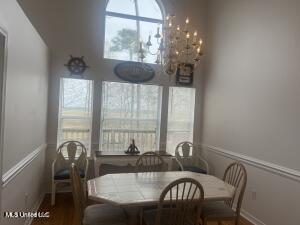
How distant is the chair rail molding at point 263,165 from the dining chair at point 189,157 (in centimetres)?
45

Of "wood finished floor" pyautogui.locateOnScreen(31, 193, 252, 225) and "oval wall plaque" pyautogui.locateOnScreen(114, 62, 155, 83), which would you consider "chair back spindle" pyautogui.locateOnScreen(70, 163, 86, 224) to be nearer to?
"wood finished floor" pyautogui.locateOnScreen(31, 193, 252, 225)

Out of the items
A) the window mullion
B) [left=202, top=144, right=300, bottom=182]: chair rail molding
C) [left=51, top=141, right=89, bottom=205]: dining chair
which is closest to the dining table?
[left=202, top=144, right=300, bottom=182]: chair rail molding

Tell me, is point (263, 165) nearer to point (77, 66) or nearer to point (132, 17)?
point (77, 66)

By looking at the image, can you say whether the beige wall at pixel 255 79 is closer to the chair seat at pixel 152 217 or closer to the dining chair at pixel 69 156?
the chair seat at pixel 152 217

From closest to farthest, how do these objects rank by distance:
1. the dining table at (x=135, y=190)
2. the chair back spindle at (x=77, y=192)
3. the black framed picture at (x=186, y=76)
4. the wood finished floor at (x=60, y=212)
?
1. the dining table at (x=135, y=190)
2. the chair back spindle at (x=77, y=192)
3. the wood finished floor at (x=60, y=212)
4. the black framed picture at (x=186, y=76)

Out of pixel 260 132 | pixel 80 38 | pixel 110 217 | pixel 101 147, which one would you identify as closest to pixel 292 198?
pixel 260 132

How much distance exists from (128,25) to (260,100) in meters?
2.70

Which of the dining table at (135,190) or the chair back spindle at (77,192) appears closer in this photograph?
the dining table at (135,190)

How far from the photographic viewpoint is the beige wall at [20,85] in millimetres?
1870

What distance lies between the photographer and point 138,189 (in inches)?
87.6

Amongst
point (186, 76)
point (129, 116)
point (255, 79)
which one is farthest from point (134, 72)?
point (255, 79)

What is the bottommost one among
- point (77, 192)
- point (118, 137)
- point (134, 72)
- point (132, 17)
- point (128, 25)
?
point (77, 192)

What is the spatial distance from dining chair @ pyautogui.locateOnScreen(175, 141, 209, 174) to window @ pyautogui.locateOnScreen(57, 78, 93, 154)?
165cm

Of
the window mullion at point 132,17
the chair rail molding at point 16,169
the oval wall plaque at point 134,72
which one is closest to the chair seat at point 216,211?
the chair rail molding at point 16,169
